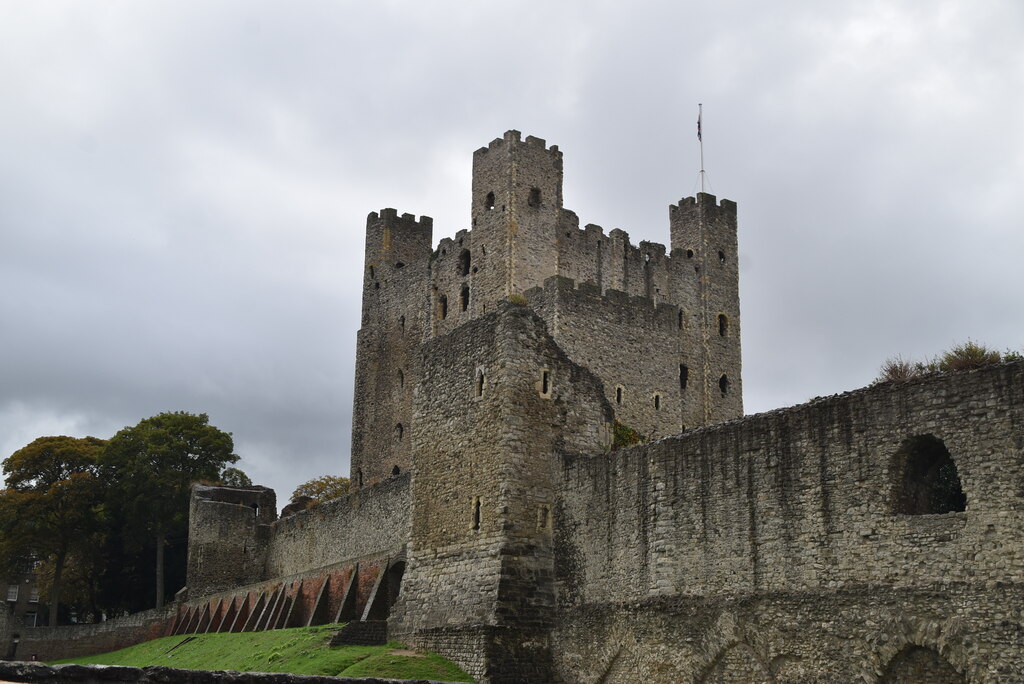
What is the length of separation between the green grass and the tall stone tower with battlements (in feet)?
42.0

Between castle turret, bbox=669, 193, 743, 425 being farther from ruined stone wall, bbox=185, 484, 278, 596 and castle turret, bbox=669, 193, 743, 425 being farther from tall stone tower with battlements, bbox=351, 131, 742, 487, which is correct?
ruined stone wall, bbox=185, 484, 278, 596

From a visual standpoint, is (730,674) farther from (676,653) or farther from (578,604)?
(578,604)

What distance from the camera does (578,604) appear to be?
24578 millimetres

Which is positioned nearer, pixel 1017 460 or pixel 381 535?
pixel 1017 460

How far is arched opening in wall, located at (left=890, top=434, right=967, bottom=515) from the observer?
1836 cm

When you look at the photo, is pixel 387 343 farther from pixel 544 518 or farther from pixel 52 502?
pixel 544 518

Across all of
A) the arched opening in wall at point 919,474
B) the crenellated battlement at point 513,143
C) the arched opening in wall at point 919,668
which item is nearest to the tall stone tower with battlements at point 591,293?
the crenellated battlement at point 513,143

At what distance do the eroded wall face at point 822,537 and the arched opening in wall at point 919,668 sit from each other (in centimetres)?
12

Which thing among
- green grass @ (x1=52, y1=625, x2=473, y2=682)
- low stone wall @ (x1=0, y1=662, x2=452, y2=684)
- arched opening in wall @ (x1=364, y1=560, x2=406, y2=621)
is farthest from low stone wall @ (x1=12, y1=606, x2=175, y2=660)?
low stone wall @ (x1=0, y1=662, x2=452, y2=684)

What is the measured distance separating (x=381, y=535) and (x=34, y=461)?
28976mm

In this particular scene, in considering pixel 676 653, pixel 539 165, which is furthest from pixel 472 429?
pixel 539 165

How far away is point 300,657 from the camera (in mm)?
27766

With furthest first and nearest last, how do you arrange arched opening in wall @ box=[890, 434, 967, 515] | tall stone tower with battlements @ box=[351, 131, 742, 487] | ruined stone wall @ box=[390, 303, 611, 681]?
tall stone tower with battlements @ box=[351, 131, 742, 487] < ruined stone wall @ box=[390, 303, 611, 681] < arched opening in wall @ box=[890, 434, 967, 515]

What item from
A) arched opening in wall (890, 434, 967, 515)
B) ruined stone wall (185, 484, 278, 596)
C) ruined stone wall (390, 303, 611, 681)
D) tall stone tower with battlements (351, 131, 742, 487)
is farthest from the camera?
ruined stone wall (185, 484, 278, 596)
